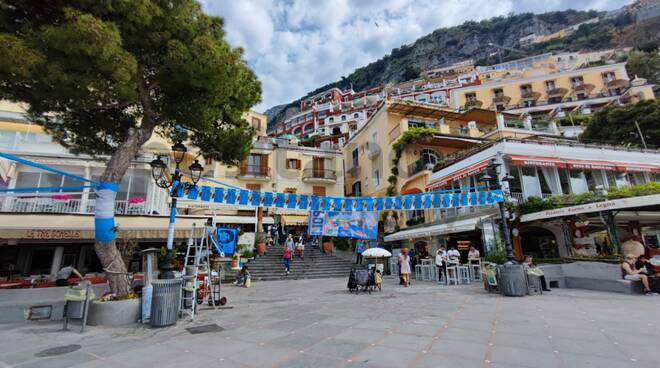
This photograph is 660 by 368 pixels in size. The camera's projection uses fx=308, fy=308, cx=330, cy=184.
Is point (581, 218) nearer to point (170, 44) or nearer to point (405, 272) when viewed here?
point (405, 272)

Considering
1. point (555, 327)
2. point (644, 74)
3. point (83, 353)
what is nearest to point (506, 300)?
point (555, 327)

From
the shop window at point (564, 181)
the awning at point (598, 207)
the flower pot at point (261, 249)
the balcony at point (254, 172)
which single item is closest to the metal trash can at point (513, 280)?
the awning at point (598, 207)

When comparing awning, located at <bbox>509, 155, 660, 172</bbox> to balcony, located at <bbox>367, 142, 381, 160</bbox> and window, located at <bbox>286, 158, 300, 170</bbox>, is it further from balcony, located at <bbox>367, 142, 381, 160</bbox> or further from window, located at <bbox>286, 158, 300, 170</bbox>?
window, located at <bbox>286, 158, 300, 170</bbox>

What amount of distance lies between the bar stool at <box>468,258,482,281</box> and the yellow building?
28492mm

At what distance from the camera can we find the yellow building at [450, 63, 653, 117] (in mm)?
38125

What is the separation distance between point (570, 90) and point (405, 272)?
1659 inches

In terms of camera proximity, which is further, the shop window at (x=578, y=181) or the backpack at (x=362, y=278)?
the shop window at (x=578, y=181)

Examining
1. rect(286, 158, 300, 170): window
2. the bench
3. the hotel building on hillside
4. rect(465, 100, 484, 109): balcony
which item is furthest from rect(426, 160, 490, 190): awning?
rect(465, 100, 484, 109): balcony

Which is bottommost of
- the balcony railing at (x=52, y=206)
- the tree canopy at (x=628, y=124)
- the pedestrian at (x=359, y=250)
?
the pedestrian at (x=359, y=250)

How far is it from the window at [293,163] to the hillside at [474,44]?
7412cm

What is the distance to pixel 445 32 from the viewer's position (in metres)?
112

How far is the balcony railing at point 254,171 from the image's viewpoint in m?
26.6

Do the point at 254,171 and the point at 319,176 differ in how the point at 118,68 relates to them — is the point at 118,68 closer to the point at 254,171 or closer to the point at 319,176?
the point at 254,171

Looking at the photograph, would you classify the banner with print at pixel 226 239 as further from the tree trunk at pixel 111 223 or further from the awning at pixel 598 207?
the awning at pixel 598 207
